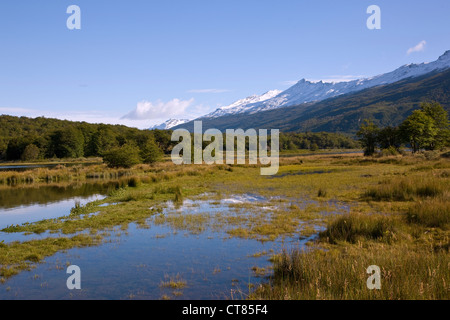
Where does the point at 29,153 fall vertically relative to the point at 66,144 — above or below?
below

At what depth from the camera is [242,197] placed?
2414cm

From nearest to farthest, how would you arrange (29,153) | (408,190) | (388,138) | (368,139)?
(408,190) < (368,139) < (388,138) < (29,153)

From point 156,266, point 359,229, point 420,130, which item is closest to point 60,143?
point 420,130

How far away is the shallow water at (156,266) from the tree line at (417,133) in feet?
193

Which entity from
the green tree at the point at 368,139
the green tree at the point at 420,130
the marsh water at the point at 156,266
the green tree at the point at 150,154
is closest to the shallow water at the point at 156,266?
the marsh water at the point at 156,266

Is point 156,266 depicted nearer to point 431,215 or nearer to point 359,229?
point 359,229

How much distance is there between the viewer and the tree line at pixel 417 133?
200 feet

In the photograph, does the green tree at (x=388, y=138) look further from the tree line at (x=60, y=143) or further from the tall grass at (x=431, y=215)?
the tall grass at (x=431, y=215)

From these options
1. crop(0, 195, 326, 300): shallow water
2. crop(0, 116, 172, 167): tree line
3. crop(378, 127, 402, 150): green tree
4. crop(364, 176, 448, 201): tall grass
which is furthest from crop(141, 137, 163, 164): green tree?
crop(0, 195, 326, 300): shallow water

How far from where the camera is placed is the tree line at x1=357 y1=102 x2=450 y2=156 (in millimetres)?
60812

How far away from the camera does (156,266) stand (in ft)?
33.3

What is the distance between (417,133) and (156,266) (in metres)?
64.8

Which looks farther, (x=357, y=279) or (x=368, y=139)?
(x=368, y=139)
